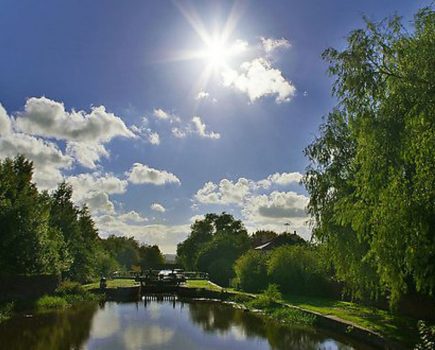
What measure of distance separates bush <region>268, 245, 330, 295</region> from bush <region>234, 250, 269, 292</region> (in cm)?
197

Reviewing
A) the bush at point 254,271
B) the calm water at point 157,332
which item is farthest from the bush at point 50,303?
the bush at point 254,271

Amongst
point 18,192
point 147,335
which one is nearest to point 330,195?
point 147,335

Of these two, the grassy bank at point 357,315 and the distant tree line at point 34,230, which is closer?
the grassy bank at point 357,315

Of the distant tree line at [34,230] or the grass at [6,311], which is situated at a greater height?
the distant tree line at [34,230]

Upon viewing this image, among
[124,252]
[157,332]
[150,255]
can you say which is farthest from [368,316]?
[150,255]

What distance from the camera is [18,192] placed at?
29.2 metres

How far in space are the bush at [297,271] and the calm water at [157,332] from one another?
5410 millimetres

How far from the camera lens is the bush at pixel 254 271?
3550 cm

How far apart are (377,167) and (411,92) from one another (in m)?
1.85

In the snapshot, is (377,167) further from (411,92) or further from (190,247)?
(190,247)

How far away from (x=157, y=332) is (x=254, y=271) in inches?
613

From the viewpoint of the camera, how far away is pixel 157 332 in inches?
837

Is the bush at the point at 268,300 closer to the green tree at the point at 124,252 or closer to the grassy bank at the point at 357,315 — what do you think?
the grassy bank at the point at 357,315

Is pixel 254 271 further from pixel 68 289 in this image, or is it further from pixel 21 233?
pixel 21 233
